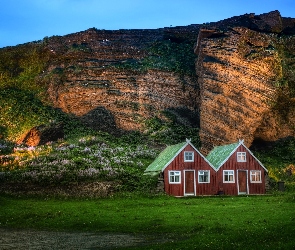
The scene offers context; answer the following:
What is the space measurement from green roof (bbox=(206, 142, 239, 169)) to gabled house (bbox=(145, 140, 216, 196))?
2064 millimetres

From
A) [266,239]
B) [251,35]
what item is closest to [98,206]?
Answer: [266,239]

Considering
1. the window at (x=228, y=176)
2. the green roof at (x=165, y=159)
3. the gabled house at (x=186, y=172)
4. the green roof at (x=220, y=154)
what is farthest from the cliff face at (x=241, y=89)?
the gabled house at (x=186, y=172)

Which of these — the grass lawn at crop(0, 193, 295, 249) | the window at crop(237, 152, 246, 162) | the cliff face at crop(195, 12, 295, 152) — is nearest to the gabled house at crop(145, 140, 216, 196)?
the window at crop(237, 152, 246, 162)

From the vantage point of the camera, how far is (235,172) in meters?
51.7

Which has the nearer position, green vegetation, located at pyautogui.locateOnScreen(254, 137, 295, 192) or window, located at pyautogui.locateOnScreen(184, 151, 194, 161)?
window, located at pyautogui.locateOnScreen(184, 151, 194, 161)

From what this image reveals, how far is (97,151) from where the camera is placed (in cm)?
5991

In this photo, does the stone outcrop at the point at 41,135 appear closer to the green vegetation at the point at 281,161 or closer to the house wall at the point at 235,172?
the house wall at the point at 235,172

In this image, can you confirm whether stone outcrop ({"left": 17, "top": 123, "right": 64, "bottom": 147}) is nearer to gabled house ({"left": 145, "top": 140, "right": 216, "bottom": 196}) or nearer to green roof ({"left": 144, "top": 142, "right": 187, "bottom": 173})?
green roof ({"left": 144, "top": 142, "right": 187, "bottom": 173})

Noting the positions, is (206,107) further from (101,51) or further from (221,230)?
(221,230)

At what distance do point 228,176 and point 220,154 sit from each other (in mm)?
3900

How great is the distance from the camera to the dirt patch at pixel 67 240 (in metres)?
19.9

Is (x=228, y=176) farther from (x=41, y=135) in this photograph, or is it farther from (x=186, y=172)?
(x=41, y=135)

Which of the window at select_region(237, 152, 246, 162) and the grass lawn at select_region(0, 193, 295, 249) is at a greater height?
the window at select_region(237, 152, 246, 162)

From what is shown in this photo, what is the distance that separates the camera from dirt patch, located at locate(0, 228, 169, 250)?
19859mm
